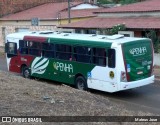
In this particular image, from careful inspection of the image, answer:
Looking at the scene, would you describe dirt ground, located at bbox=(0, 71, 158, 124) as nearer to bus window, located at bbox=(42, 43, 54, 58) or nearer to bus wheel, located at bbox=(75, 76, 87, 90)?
bus wheel, located at bbox=(75, 76, 87, 90)

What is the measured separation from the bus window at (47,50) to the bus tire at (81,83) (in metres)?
2.17

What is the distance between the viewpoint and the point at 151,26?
86.5ft

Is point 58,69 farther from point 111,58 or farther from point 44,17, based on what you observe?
point 44,17

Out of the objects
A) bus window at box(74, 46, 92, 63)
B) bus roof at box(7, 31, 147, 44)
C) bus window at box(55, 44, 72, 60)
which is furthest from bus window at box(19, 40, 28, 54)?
bus window at box(74, 46, 92, 63)

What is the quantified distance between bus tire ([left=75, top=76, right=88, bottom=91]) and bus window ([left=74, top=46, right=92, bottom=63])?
81 cm

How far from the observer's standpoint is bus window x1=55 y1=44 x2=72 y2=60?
63.5 feet

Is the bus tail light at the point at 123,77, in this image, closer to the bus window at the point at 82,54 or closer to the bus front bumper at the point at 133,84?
the bus front bumper at the point at 133,84

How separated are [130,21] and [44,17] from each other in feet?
44.1

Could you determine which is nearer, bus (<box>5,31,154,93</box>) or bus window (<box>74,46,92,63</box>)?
bus (<box>5,31,154,93</box>)

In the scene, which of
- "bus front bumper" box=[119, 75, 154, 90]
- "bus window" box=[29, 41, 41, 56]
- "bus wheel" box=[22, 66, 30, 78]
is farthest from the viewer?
"bus wheel" box=[22, 66, 30, 78]

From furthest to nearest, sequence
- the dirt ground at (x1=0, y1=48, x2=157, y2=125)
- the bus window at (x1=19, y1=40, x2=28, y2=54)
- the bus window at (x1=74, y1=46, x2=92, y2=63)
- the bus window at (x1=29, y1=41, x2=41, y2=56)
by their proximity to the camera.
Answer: the bus window at (x1=19, y1=40, x2=28, y2=54), the bus window at (x1=29, y1=41, x2=41, y2=56), the bus window at (x1=74, y1=46, x2=92, y2=63), the dirt ground at (x1=0, y1=48, x2=157, y2=125)

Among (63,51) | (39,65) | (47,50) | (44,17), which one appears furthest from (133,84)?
(44,17)

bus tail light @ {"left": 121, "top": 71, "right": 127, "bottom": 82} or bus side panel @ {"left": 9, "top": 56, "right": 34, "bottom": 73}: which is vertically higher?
bus tail light @ {"left": 121, "top": 71, "right": 127, "bottom": 82}

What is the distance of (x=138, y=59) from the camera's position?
56.9 ft
